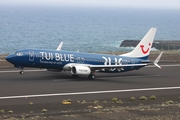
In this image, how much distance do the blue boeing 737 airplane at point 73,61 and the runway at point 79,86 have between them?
103cm

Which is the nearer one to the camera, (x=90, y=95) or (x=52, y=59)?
(x=90, y=95)

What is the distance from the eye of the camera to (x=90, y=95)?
37469 mm

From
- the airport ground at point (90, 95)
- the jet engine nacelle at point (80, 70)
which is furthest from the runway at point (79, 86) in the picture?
the jet engine nacelle at point (80, 70)

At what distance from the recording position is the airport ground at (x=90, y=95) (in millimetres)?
29300

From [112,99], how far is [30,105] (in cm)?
641

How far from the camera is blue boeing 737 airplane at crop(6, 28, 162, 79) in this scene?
45.3 m

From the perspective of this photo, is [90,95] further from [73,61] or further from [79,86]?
[73,61]

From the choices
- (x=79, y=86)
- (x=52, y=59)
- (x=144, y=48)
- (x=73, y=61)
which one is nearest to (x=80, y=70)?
(x=73, y=61)

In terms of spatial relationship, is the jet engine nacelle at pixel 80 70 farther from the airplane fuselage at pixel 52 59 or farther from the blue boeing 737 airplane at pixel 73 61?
the airplane fuselage at pixel 52 59

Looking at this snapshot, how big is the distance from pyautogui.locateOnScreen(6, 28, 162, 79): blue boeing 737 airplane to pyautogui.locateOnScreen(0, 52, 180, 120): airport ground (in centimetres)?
106

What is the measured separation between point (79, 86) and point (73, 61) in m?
5.42

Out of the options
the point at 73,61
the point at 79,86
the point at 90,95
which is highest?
the point at 73,61

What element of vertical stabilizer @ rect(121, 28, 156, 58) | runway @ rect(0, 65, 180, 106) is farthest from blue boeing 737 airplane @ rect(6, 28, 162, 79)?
runway @ rect(0, 65, 180, 106)

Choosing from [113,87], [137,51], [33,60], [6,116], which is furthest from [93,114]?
[137,51]
